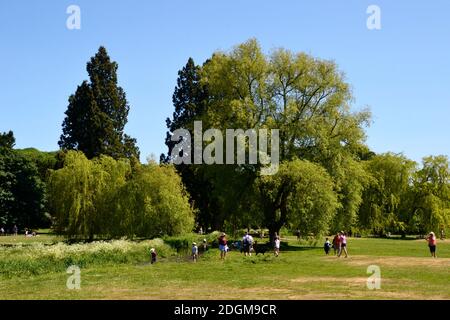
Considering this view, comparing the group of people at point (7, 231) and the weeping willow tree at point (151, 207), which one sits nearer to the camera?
the weeping willow tree at point (151, 207)

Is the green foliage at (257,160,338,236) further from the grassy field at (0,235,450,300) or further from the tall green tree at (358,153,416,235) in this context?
the tall green tree at (358,153,416,235)

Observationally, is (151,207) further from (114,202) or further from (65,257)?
(65,257)

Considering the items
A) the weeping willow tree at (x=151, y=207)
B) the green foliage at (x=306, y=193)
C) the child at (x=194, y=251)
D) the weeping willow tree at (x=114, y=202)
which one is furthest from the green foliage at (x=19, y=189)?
the child at (x=194, y=251)

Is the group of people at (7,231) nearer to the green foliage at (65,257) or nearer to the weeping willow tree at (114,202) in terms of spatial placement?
the weeping willow tree at (114,202)

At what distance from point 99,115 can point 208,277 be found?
43479mm

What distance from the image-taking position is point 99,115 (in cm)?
6488

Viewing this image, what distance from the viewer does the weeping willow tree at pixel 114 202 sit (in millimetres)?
49750

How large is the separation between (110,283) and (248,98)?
94.0 feet

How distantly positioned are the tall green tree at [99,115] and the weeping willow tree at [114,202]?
1135 cm
